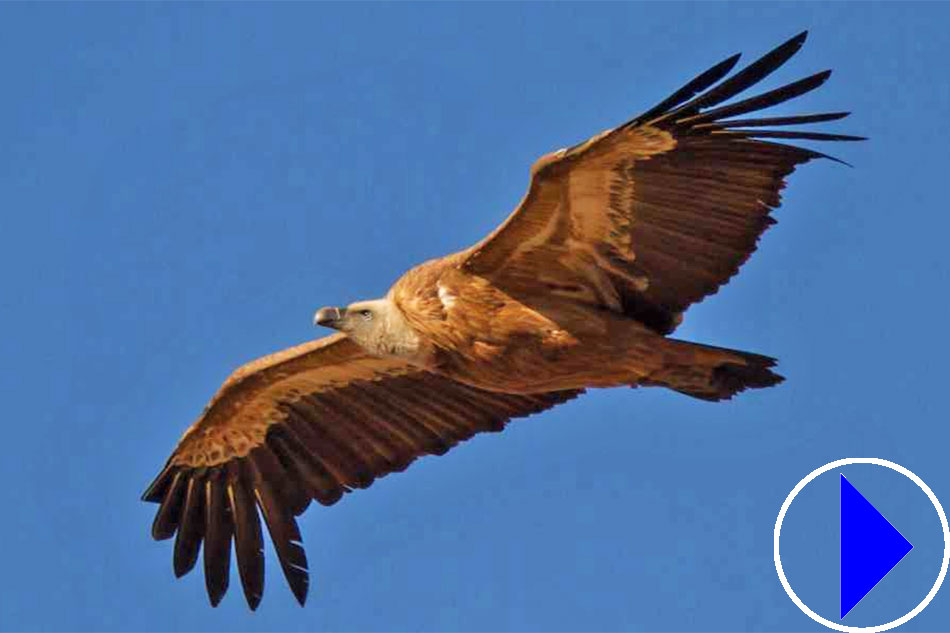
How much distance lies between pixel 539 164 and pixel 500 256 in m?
1.04

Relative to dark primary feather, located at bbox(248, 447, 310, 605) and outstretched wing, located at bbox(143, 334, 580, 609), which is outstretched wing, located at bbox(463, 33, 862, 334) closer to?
outstretched wing, located at bbox(143, 334, 580, 609)

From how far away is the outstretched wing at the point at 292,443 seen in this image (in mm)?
18703

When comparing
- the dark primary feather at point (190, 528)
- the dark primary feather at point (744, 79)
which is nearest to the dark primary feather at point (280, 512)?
the dark primary feather at point (190, 528)

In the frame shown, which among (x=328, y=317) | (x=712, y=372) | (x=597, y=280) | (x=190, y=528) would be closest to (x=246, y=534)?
(x=190, y=528)

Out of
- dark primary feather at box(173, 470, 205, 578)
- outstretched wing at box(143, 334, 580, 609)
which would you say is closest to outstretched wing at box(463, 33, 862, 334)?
outstretched wing at box(143, 334, 580, 609)

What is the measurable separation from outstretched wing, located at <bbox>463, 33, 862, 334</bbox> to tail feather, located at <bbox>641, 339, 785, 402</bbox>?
41 centimetres

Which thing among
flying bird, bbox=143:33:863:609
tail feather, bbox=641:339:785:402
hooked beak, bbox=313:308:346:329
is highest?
hooked beak, bbox=313:308:346:329

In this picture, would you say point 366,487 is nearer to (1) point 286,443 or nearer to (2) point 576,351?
(1) point 286,443

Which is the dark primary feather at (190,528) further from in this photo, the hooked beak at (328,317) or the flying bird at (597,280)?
the hooked beak at (328,317)

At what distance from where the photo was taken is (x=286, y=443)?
19281 millimetres

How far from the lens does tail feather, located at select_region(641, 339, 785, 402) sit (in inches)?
640

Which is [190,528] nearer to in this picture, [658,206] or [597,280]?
[597,280]

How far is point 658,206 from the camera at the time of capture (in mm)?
16203

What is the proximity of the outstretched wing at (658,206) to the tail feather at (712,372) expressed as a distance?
0.41 m
